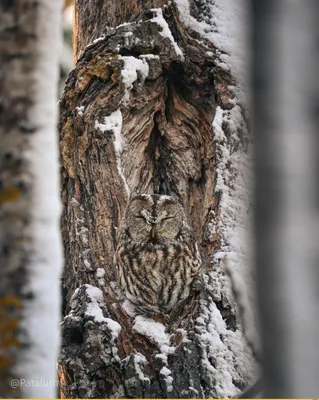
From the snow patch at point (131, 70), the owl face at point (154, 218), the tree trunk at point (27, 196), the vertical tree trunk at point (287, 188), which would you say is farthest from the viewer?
the owl face at point (154, 218)

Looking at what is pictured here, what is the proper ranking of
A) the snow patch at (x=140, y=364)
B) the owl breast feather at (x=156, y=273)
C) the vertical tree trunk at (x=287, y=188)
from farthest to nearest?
the owl breast feather at (x=156, y=273)
the snow patch at (x=140, y=364)
the vertical tree trunk at (x=287, y=188)

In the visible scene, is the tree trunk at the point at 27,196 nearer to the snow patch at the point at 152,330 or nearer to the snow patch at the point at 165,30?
the snow patch at the point at 152,330

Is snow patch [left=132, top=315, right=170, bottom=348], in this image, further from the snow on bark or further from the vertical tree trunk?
the vertical tree trunk

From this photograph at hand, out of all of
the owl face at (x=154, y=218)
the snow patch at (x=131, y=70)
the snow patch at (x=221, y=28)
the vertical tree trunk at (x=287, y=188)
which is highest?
the snow patch at (x=221, y=28)


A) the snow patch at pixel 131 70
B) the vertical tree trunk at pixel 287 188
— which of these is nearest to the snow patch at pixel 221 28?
the snow patch at pixel 131 70

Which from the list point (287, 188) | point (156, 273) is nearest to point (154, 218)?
point (156, 273)

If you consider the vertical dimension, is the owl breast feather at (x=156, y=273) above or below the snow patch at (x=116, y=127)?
below

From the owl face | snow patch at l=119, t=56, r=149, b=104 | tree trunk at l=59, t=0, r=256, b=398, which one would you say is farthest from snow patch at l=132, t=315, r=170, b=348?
snow patch at l=119, t=56, r=149, b=104
